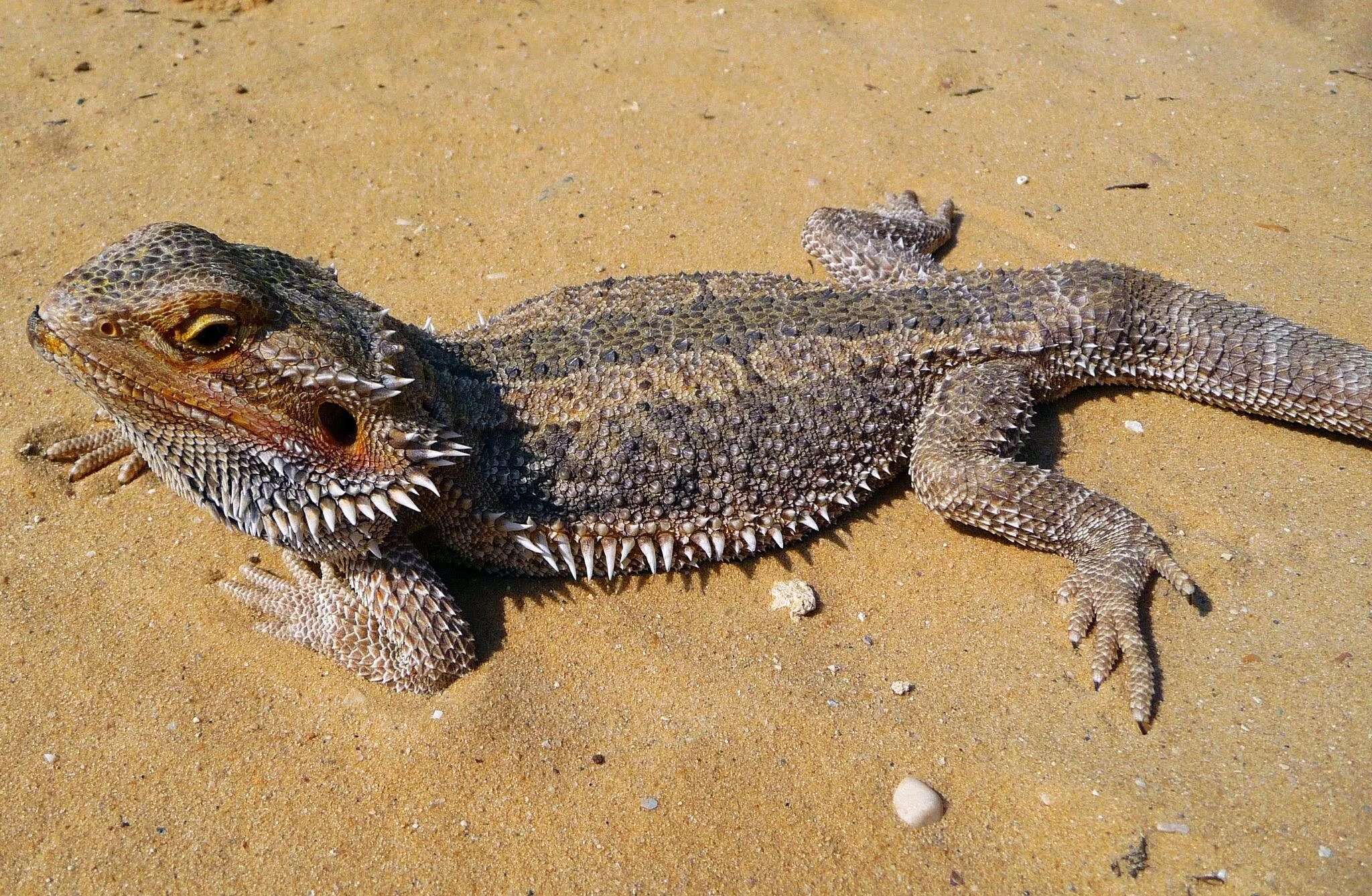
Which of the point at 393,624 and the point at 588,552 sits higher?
the point at 588,552

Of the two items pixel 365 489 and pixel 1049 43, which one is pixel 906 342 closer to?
pixel 365 489

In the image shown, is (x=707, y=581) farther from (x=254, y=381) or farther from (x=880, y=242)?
(x=880, y=242)

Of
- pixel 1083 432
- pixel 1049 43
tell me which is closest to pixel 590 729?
pixel 1083 432

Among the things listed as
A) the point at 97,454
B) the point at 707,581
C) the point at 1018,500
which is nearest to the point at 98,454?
the point at 97,454

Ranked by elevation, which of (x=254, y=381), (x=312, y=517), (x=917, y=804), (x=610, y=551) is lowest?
(x=917, y=804)

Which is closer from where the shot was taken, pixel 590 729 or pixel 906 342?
pixel 590 729

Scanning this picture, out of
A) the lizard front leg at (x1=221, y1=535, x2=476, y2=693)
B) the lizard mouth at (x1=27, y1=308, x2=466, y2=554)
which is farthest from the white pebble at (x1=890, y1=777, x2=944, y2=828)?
the lizard mouth at (x1=27, y1=308, x2=466, y2=554)

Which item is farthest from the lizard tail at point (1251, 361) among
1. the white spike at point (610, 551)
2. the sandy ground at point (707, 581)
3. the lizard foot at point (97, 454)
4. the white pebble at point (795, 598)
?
the lizard foot at point (97, 454)
